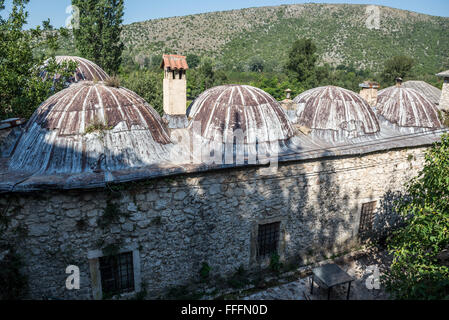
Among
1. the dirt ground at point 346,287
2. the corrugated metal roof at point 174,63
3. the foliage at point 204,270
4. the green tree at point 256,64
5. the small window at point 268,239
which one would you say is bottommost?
the dirt ground at point 346,287

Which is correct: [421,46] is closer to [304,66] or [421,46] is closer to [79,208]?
[304,66]

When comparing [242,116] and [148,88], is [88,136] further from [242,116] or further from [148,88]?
[148,88]

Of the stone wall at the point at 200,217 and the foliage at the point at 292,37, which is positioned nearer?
the stone wall at the point at 200,217

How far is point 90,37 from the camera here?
883 inches

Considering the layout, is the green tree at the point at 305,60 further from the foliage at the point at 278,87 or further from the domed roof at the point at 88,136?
the domed roof at the point at 88,136

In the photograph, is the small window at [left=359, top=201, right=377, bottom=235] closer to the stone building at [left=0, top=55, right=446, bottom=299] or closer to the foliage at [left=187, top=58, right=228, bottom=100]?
the stone building at [left=0, top=55, right=446, bottom=299]

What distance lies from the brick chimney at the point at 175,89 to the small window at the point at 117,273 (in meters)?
3.89

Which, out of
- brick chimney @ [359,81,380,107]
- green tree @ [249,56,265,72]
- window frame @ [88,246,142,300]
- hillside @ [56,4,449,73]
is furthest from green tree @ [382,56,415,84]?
window frame @ [88,246,142,300]

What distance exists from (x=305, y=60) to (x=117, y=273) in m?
36.5

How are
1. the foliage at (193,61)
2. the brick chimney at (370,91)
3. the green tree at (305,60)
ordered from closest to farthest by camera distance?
the brick chimney at (370,91) < the green tree at (305,60) < the foliage at (193,61)

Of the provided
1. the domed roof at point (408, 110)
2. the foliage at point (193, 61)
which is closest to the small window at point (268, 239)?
the domed roof at point (408, 110)

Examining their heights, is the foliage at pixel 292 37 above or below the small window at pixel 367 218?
above

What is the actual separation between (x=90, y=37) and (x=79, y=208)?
65.8 ft

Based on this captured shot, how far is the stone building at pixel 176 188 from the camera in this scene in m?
6.52
